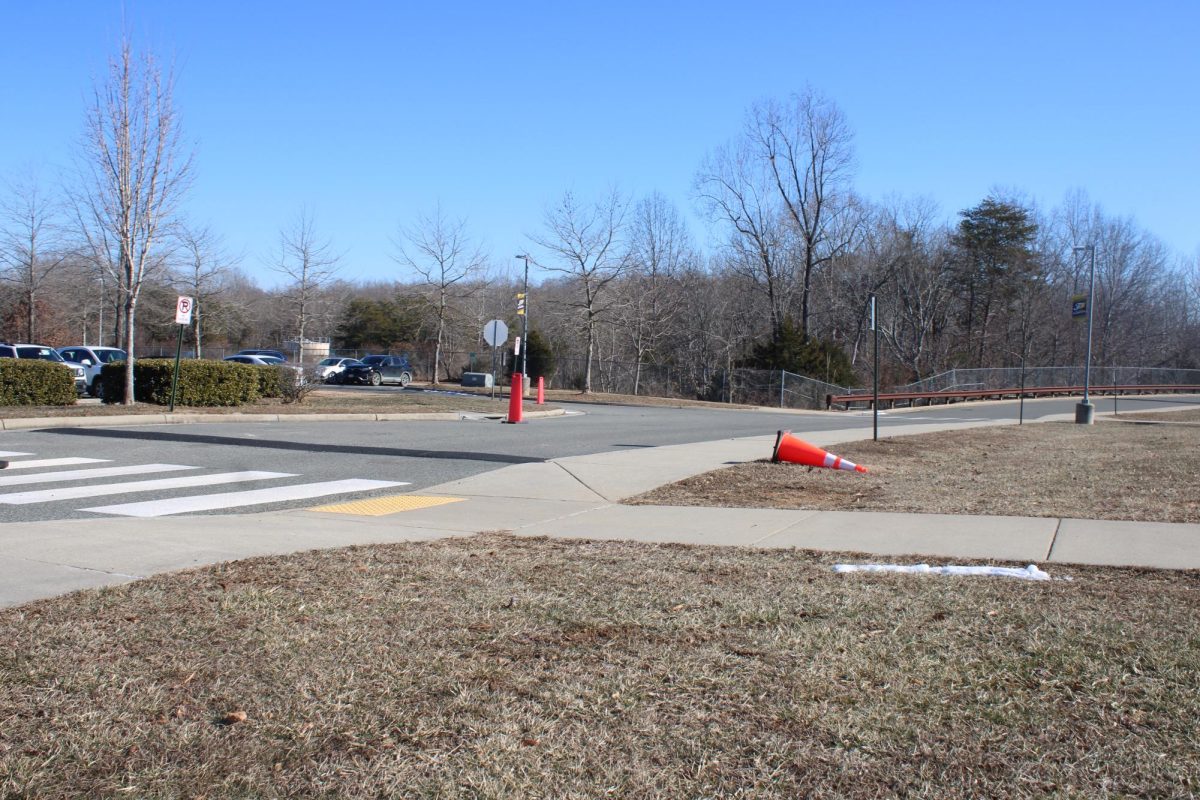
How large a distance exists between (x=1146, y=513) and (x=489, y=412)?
18.8 m

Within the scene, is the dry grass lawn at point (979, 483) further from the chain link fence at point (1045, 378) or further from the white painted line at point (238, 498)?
the chain link fence at point (1045, 378)

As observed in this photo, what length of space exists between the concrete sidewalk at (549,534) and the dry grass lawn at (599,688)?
85cm

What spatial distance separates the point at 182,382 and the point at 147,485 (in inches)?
486

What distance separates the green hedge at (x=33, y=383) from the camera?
66.2ft

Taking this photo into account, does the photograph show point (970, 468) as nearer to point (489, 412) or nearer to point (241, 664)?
point (241, 664)

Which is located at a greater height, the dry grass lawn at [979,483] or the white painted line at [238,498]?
the dry grass lawn at [979,483]

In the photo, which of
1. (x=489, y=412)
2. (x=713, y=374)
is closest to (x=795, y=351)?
(x=713, y=374)

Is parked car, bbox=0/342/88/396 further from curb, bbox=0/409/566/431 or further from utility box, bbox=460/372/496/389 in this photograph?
utility box, bbox=460/372/496/389

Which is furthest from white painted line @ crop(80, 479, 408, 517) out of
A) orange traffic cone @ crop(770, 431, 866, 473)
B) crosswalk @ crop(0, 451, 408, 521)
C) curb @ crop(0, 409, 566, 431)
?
curb @ crop(0, 409, 566, 431)

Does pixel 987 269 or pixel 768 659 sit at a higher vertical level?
pixel 987 269

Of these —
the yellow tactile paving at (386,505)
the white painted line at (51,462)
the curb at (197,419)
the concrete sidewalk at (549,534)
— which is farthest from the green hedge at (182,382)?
the concrete sidewalk at (549,534)

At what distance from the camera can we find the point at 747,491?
36.4 ft

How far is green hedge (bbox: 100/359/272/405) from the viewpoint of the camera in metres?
22.2

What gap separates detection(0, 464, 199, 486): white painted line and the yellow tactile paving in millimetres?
3321
